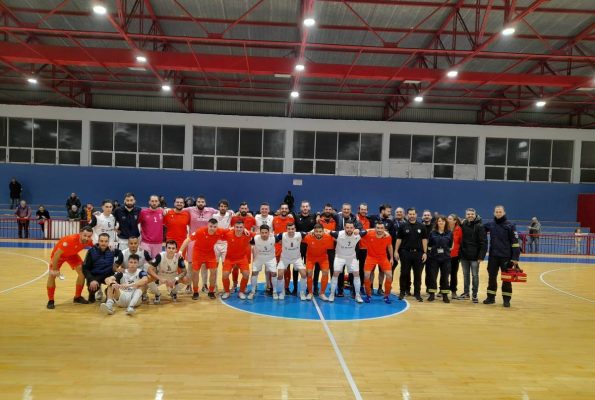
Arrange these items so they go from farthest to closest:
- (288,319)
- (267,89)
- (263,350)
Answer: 1. (267,89)
2. (288,319)
3. (263,350)

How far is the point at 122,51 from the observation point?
15945 mm

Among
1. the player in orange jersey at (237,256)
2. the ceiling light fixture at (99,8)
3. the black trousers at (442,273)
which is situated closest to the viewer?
the player in orange jersey at (237,256)

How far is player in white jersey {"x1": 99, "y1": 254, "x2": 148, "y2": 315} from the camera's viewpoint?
24.6ft

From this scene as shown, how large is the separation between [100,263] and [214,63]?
34.9 ft

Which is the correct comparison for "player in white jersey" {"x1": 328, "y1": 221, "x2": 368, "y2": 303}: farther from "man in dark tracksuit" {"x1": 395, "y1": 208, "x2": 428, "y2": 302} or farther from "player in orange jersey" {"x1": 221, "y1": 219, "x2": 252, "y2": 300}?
"player in orange jersey" {"x1": 221, "y1": 219, "x2": 252, "y2": 300}

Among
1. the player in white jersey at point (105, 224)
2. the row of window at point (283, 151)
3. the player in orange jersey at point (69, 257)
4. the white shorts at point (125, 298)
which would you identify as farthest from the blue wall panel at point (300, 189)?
the white shorts at point (125, 298)

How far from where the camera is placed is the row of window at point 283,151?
24812mm

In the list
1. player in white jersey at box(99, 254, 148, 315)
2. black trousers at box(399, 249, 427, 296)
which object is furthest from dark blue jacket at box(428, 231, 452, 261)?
player in white jersey at box(99, 254, 148, 315)

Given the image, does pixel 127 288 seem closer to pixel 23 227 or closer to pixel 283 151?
pixel 23 227

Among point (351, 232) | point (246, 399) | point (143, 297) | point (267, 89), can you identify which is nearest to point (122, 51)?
point (267, 89)

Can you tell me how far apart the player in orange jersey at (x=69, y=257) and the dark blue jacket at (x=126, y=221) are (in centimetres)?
63

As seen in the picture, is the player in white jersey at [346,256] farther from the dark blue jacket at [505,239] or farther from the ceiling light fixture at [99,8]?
the ceiling light fixture at [99,8]

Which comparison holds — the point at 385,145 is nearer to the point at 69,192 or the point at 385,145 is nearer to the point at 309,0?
the point at 309,0

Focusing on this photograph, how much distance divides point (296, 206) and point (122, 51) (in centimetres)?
1364
